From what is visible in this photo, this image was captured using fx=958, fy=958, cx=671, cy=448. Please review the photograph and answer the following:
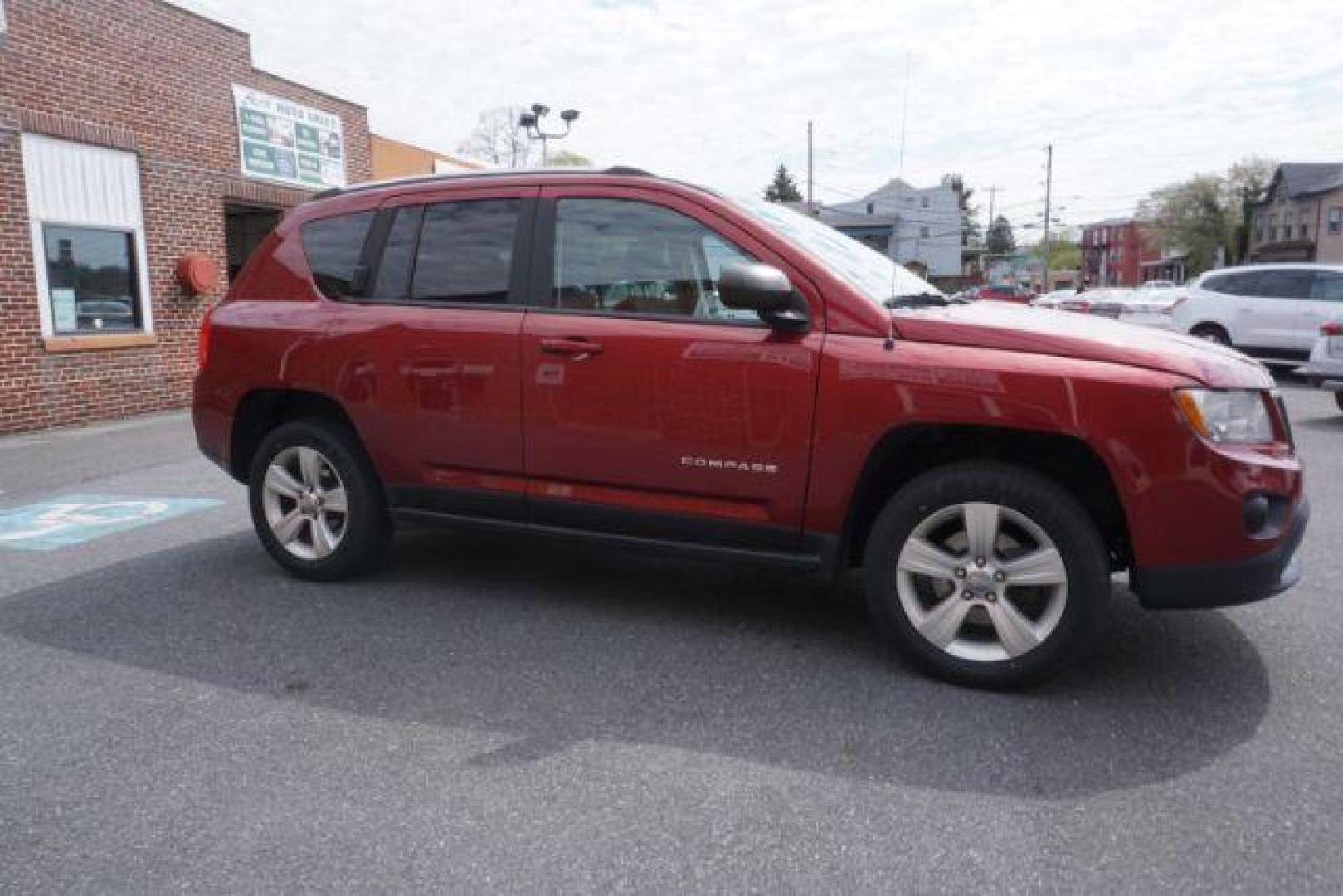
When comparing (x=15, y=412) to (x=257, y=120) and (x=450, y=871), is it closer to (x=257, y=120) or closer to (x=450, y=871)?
(x=257, y=120)

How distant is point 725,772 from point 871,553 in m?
1.01

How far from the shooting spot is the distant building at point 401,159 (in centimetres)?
1695

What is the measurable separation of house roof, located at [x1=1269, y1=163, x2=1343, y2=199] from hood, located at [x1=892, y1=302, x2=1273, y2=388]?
230ft

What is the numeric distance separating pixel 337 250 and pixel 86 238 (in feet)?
28.8

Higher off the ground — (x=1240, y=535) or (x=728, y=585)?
(x=1240, y=535)

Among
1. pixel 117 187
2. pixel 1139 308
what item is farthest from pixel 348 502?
pixel 1139 308

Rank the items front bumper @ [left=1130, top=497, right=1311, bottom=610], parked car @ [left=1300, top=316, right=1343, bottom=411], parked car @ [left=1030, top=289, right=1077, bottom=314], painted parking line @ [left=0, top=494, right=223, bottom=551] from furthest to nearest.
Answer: parked car @ [left=1030, top=289, right=1077, bottom=314]
parked car @ [left=1300, top=316, right=1343, bottom=411]
painted parking line @ [left=0, top=494, right=223, bottom=551]
front bumper @ [left=1130, top=497, right=1311, bottom=610]

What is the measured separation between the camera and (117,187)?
11539mm

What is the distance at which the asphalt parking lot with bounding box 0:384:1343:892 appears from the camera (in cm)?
235

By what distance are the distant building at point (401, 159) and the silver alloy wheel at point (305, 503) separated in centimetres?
1244

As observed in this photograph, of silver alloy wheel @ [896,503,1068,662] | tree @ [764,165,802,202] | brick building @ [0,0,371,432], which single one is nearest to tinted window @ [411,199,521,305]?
silver alloy wheel @ [896,503,1068,662]

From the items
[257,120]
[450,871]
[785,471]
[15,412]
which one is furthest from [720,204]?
[257,120]

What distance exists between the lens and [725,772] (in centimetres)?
278

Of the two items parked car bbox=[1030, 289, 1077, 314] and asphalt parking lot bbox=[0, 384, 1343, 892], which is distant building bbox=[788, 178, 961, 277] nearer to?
parked car bbox=[1030, 289, 1077, 314]
